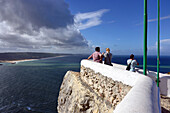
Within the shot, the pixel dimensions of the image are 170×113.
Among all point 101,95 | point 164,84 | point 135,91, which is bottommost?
point 101,95

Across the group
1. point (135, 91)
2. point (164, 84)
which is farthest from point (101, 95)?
point (135, 91)

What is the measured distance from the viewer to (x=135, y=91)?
7.50 ft

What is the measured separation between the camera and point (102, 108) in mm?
5609

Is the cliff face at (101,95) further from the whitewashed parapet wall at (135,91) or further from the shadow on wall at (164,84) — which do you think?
the shadow on wall at (164,84)

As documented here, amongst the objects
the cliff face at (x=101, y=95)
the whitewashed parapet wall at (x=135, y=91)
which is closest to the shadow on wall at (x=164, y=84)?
the whitewashed parapet wall at (x=135, y=91)

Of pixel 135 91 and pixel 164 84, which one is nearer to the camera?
pixel 135 91

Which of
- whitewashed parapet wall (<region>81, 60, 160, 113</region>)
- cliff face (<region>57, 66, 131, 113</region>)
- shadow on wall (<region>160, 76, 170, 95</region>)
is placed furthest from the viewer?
shadow on wall (<region>160, 76, 170, 95</region>)

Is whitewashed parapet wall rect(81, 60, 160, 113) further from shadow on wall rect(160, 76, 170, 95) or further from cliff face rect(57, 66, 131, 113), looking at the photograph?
shadow on wall rect(160, 76, 170, 95)

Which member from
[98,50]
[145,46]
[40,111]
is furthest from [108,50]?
[40,111]

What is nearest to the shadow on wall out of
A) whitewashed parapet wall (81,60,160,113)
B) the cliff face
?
whitewashed parapet wall (81,60,160,113)

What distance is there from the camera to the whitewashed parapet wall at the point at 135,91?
1.52 m

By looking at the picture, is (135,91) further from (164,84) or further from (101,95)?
(164,84)

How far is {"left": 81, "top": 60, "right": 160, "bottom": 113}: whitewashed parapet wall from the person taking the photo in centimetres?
152

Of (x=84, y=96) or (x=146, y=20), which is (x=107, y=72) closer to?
(x=84, y=96)
